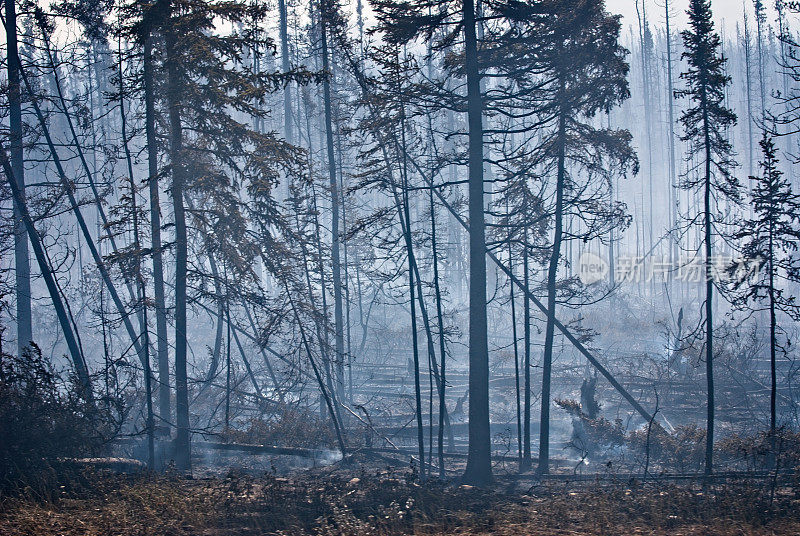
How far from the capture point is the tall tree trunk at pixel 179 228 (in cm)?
1371

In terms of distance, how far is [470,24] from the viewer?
1338cm

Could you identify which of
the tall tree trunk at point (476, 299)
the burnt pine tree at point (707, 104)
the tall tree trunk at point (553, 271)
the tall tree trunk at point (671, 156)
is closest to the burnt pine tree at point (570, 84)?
the tall tree trunk at point (553, 271)

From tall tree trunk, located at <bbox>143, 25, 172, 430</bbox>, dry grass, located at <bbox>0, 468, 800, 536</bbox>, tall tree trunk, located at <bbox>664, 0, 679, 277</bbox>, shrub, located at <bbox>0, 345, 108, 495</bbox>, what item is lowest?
dry grass, located at <bbox>0, 468, 800, 536</bbox>

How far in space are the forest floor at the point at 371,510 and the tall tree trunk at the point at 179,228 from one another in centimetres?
385

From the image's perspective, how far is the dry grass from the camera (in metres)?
8.34

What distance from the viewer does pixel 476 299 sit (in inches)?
532

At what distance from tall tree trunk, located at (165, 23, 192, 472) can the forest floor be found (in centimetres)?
385

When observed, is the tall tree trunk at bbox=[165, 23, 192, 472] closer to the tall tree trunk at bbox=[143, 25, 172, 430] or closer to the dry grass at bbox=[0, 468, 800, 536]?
the tall tree trunk at bbox=[143, 25, 172, 430]

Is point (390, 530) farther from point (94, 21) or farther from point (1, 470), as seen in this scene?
point (94, 21)

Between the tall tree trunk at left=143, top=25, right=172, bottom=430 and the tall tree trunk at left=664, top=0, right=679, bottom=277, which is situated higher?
the tall tree trunk at left=664, top=0, right=679, bottom=277

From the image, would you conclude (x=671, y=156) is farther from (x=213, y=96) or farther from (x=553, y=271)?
(x=213, y=96)

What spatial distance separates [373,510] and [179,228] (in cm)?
872

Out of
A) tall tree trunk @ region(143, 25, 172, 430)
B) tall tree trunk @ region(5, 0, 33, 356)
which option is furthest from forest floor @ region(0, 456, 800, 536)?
tall tree trunk @ region(5, 0, 33, 356)

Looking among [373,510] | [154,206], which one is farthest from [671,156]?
[373,510]
